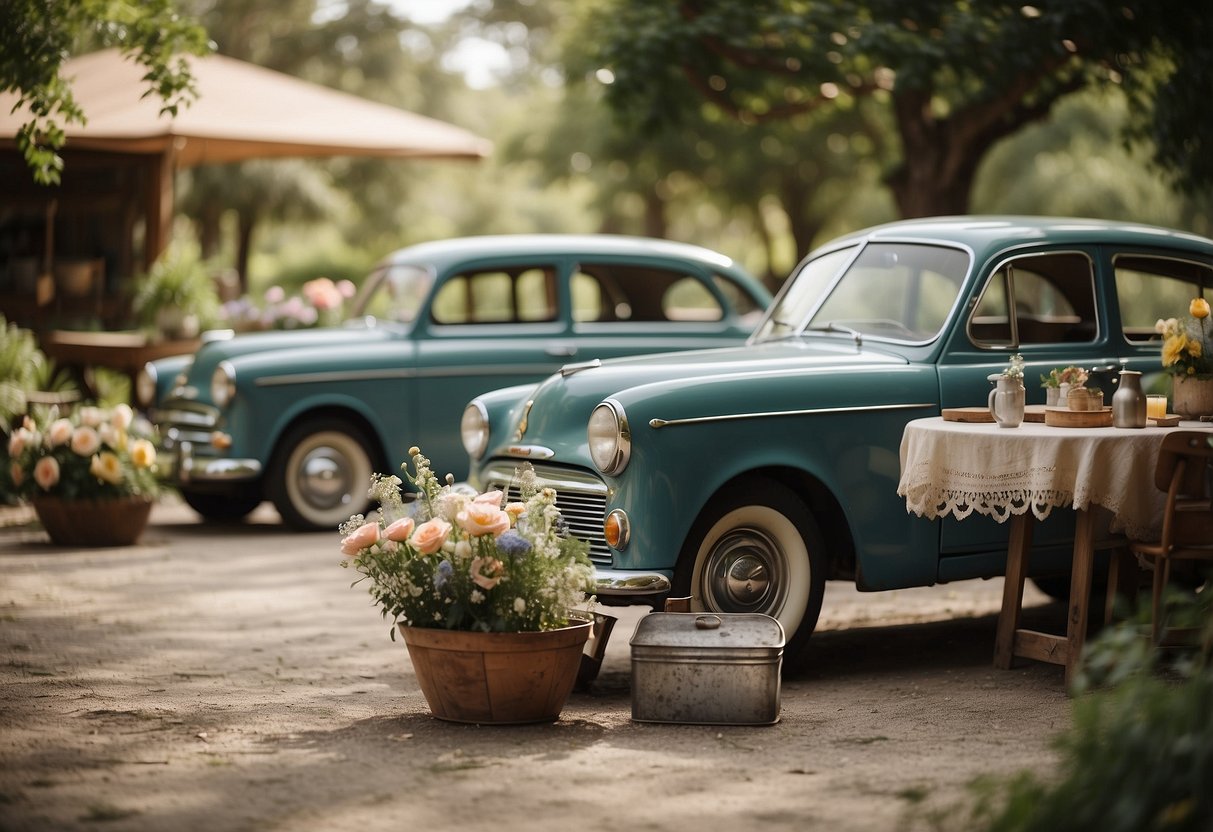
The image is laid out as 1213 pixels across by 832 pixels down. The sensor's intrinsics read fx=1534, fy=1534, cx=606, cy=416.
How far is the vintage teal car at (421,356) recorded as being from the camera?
9.93 meters

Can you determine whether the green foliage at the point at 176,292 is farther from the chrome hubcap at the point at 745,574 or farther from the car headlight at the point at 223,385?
the chrome hubcap at the point at 745,574

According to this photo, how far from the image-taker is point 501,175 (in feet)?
156

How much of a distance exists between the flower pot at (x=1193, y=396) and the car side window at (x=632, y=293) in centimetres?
453

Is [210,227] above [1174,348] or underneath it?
above

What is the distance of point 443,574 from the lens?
17.1ft

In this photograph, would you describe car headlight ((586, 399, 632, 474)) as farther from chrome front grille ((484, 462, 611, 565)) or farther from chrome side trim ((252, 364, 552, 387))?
chrome side trim ((252, 364, 552, 387))

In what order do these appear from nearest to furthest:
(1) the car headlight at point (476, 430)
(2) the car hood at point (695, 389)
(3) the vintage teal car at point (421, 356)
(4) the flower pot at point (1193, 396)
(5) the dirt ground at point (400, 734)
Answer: (5) the dirt ground at point (400, 734) < (2) the car hood at point (695, 389) < (4) the flower pot at point (1193, 396) < (1) the car headlight at point (476, 430) < (3) the vintage teal car at point (421, 356)

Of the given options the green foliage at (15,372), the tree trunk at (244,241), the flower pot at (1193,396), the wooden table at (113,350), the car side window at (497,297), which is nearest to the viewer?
the flower pot at (1193,396)

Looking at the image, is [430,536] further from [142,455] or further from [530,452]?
[142,455]

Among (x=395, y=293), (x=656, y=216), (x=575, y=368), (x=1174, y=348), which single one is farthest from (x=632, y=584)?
(x=656, y=216)

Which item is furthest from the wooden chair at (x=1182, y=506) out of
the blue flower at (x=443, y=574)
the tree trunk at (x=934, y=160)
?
the tree trunk at (x=934, y=160)

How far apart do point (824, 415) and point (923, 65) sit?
5646 mm

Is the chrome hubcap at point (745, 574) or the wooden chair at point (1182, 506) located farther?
the chrome hubcap at point (745, 574)

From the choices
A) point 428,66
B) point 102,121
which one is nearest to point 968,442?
point 102,121
